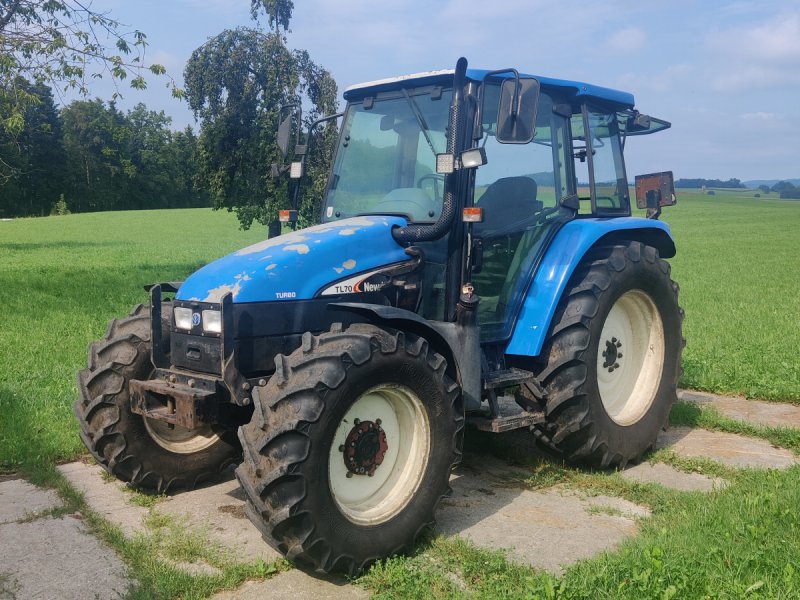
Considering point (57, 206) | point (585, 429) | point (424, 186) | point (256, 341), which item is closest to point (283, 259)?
point (256, 341)

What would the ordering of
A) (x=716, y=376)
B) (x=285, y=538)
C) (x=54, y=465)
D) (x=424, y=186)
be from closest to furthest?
(x=285, y=538)
(x=424, y=186)
(x=54, y=465)
(x=716, y=376)

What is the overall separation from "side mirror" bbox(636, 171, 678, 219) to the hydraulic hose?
256cm

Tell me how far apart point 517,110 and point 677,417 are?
3731mm

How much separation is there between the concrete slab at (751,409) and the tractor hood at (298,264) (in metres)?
3.86

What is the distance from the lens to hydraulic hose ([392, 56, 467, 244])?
4.52 m

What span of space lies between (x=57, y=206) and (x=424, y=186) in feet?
221

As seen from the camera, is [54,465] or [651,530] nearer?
[651,530]

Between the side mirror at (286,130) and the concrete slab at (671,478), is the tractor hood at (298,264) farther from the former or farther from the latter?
the concrete slab at (671,478)

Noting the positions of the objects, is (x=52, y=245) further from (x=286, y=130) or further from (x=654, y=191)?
(x=654, y=191)

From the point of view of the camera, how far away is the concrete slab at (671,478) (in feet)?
16.6

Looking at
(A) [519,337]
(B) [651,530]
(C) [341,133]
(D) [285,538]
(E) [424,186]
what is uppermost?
(C) [341,133]

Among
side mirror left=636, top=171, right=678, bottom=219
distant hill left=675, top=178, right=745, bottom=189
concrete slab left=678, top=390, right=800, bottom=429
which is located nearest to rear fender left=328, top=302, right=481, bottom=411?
side mirror left=636, top=171, right=678, bottom=219

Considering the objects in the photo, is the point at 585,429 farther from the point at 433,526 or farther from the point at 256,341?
the point at 256,341

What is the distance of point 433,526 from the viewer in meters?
4.19
